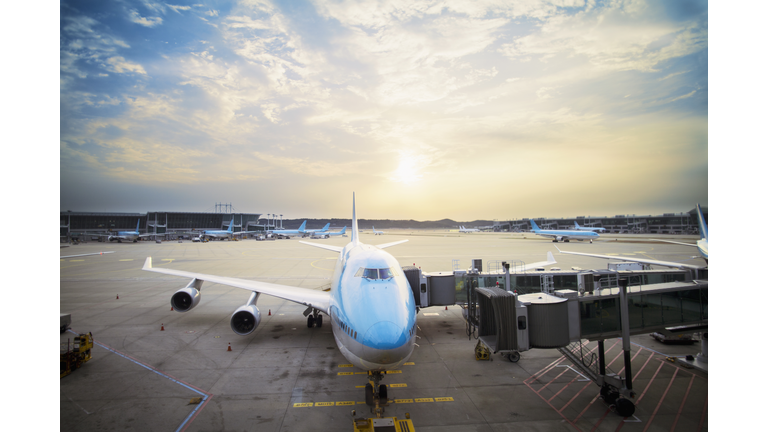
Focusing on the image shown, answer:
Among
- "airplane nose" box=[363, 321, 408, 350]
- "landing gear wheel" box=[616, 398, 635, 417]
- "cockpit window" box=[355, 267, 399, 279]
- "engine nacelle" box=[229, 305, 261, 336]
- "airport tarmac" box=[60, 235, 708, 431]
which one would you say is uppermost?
"cockpit window" box=[355, 267, 399, 279]

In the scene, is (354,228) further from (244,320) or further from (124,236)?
(124,236)

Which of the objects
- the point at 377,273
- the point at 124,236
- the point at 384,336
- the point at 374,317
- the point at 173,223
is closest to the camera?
the point at 384,336

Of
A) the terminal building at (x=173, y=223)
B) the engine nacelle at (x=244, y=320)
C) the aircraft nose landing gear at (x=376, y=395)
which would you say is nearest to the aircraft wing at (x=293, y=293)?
the engine nacelle at (x=244, y=320)

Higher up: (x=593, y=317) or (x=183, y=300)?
(x=593, y=317)

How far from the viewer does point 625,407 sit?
9.19 metres

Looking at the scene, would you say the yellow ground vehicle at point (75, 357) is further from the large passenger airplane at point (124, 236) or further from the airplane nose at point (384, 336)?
the large passenger airplane at point (124, 236)

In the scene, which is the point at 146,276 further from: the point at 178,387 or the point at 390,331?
the point at 390,331

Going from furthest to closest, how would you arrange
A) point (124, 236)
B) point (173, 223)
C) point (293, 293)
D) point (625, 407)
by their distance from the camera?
1. point (173, 223)
2. point (124, 236)
3. point (293, 293)
4. point (625, 407)

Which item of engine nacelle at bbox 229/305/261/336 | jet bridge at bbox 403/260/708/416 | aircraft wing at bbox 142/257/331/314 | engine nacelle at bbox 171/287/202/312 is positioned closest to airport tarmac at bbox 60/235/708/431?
engine nacelle at bbox 229/305/261/336

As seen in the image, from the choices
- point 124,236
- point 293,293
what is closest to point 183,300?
point 293,293

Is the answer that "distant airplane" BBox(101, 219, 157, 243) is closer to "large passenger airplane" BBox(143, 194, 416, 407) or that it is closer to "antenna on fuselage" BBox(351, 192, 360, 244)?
"antenna on fuselage" BBox(351, 192, 360, 244)

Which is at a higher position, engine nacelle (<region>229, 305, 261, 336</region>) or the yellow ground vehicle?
engine nacelle (<region>229, 305, 261, 336</region>)

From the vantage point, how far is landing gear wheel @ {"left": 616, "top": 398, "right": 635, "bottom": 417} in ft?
30.1

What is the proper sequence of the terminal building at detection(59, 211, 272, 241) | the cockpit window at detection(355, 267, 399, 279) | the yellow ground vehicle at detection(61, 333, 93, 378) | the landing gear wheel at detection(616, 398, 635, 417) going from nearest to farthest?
the landing gear wheel at detection(616, 398, 635, 417) → the cockpit window at detection(355, 267, 399, 279) → the yellow ground vehicle at detection(61, 333, 93, 378) → the terminal building at detection(59, 211, 272, 241)
